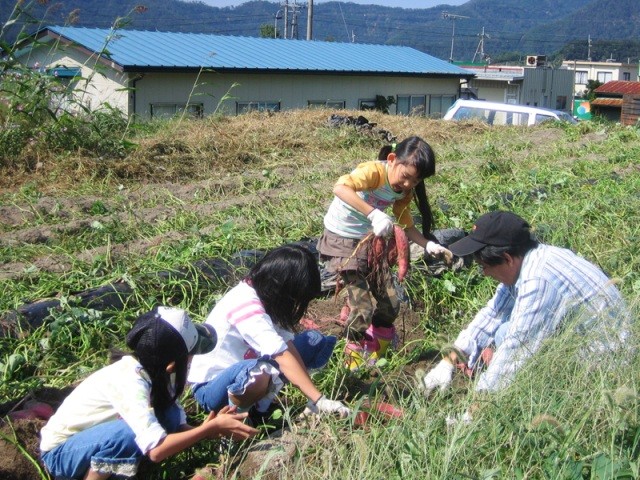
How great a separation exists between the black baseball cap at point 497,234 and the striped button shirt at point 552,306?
10cm

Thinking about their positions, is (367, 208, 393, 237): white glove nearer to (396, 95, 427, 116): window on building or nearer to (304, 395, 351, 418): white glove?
(304, 395, 351, 418): white glove

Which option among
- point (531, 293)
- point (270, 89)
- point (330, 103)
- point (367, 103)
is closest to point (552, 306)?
point (531, 293)

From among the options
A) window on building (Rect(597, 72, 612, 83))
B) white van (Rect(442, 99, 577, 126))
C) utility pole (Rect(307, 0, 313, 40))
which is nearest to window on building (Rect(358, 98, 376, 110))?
white van (Rect(442, 99, 577, 126))

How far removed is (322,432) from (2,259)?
315 centimetres

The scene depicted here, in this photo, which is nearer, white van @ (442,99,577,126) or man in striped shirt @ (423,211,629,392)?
man in striped shirt @ (423,211,629,392)

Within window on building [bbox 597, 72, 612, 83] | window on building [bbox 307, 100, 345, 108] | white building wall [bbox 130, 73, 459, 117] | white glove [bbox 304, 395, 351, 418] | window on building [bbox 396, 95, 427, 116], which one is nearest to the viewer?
white glove [bbox 304, 395, 351, 418]

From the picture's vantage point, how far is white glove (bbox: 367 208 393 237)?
12.7ft

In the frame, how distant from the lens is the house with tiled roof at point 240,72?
19.0m

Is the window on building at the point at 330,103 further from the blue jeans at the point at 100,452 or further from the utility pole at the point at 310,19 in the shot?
the blue jeans at the point at 100,452

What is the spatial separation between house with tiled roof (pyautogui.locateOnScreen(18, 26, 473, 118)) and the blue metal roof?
3 centimetres

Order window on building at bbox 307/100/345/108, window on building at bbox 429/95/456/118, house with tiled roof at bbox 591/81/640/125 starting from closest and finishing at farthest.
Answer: house with tiled roof at bbox 591/81/640/125
window on building at bbox 307/100/345/108
window on building at bbox 429/95/456/118

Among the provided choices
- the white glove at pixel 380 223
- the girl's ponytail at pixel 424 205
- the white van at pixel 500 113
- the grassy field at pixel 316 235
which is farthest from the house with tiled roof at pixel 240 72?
the white glove at pixel 380 223

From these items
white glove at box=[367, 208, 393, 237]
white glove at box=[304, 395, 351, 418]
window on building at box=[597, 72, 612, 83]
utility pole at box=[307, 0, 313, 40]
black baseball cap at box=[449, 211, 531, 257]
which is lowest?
window on building at box=[597, 72, 612, 83]

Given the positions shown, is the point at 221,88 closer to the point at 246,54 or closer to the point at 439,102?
the point at 246,54
